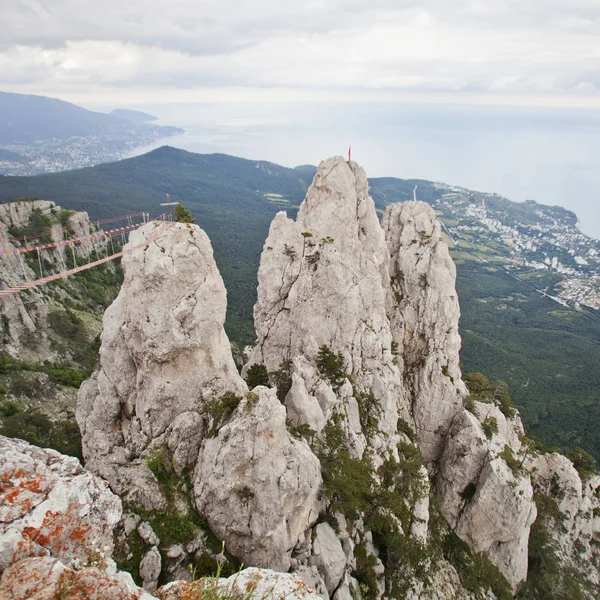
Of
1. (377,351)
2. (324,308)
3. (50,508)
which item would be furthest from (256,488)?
(377,351)

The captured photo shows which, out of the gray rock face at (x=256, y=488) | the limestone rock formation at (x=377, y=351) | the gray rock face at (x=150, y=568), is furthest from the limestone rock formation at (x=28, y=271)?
the gray rock face at (x=150, y=568)


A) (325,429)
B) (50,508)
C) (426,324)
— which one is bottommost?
(325,429)

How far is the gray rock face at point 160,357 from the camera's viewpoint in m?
26.4

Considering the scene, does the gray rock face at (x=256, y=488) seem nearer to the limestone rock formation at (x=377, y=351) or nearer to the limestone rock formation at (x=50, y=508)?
the limestone rock formation at (x=377, y=351)

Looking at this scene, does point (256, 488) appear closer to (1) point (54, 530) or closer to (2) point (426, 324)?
(1) point (54, 530)

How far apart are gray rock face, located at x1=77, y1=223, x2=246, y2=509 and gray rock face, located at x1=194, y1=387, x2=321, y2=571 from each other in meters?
3.06

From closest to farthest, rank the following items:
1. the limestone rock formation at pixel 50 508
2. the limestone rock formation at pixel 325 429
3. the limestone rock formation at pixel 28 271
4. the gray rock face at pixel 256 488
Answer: the limestone rock formation at pixel 50 508 → the gray rock face at pixel 256 488 → the limestone rock formation at pixel 325 429 → the limestone rock formation at pixel 28 271

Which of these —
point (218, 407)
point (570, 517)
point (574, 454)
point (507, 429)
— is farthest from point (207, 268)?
point (574, 454)

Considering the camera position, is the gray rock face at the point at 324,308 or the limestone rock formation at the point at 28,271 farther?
the limestone rock formation at the point at 28,271

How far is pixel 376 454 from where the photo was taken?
33.1 m

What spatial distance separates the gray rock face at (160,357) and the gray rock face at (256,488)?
3058 millimetres

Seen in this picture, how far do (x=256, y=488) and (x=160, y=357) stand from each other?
10.2 meters

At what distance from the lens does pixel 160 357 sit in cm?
2642

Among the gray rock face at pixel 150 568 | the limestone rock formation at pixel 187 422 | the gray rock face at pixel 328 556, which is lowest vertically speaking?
the gray rock face at pixel 328 556
